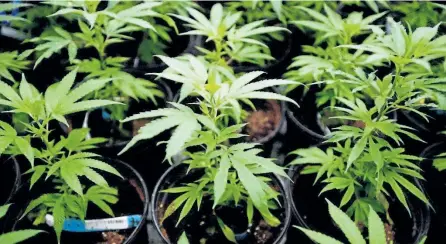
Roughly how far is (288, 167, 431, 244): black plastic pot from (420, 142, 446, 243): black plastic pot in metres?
0.14

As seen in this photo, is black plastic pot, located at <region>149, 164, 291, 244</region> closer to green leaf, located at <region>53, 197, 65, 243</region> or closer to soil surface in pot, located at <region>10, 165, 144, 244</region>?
soil surface in pot, located at <region>10, 165, 144, 244</region>

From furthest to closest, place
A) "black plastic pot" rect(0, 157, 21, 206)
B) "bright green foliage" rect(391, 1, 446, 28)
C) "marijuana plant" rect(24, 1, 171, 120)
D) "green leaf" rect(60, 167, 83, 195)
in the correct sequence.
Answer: "bright green foliage" rect(391, 1, 446, 28), "black plastic pot" rect(0, 157, 21, 206), "marijuana plant" rect(24, 1, 171, 120), "green leaf" rect(60, 167, 83, 195)

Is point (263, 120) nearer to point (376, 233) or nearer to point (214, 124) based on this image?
point (214, 124)

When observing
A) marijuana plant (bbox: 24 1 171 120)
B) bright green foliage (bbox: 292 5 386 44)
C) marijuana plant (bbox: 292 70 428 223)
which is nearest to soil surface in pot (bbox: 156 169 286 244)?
marijuana plant (bbox: 292 70 428 223)

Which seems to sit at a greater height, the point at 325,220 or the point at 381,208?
the point at 381,208

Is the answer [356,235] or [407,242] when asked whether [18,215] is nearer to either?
[356,235]

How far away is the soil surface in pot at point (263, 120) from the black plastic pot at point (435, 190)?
81cm

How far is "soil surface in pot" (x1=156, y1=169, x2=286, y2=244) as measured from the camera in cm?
189

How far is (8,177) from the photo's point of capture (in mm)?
2133

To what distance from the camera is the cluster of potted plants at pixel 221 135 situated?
1.40 metres

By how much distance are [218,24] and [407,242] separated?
1288mm

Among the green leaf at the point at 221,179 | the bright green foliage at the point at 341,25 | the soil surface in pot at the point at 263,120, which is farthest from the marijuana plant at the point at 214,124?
the soil surface in pot at the point at 263,120

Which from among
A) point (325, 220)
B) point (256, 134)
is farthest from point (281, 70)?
point (325, 220)

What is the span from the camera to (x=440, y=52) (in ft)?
4.76
